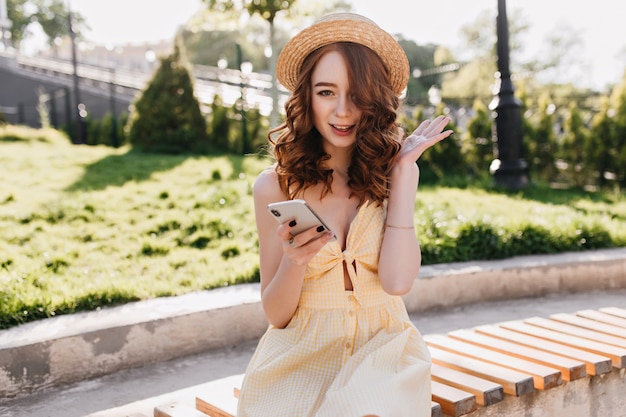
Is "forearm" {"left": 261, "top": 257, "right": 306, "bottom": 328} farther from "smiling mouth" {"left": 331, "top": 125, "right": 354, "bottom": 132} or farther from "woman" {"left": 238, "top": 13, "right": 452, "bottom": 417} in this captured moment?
"smiling mouth" {"left": 331, "top": 125, "right": 354, "bottom": 132}

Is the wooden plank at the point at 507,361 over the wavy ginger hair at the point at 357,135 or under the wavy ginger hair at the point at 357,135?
under

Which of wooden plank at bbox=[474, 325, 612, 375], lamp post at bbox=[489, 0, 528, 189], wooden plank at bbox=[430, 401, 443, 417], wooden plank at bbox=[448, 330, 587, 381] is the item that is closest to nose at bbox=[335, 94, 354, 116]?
wooden plank at bbox=[430, 401, 443, 417]

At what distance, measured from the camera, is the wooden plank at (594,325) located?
3176 mm

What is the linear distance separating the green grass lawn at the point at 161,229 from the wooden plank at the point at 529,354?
189 centimetres

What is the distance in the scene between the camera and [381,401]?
1.86 meters

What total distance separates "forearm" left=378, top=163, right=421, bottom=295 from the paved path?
147cm

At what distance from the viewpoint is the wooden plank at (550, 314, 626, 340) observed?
10.4 ft

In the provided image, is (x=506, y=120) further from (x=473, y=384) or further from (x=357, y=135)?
(x=357, y=135)

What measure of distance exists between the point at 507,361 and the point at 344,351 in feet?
3.28

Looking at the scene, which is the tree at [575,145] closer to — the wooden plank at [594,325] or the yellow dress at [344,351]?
the wooden plank at [594,325]

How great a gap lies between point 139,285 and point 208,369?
947mm

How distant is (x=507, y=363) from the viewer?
2736 mm

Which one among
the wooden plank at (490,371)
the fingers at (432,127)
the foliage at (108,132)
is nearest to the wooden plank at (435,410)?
the wooden plank at (490,371)

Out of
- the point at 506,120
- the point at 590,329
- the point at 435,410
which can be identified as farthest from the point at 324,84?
the point at 506,120
